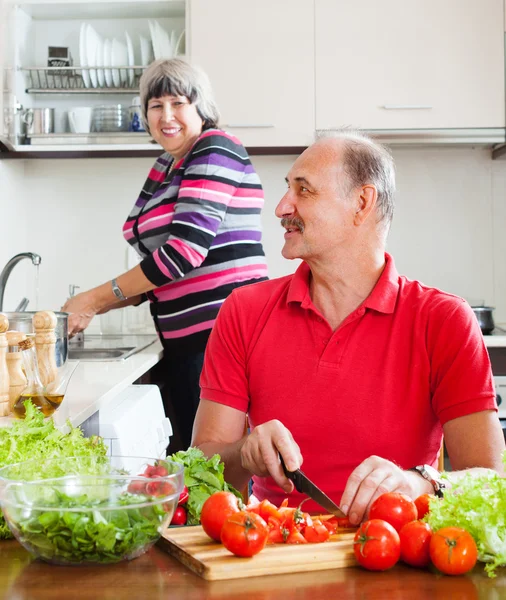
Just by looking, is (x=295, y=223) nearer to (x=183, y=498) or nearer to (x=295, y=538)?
(x=183, y=498)

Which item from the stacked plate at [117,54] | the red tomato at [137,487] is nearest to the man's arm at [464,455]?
the red tomato at [137,487]

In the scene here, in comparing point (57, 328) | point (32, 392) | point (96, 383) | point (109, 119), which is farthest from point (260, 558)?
point (109, 119)

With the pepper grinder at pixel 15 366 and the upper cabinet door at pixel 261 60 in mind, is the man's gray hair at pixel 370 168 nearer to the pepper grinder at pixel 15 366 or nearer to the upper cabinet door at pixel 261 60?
the pepper grinder at pixel 15 366

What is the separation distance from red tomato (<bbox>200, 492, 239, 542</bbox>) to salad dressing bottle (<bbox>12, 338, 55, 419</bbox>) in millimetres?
660

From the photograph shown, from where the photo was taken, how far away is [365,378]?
156 centimetres

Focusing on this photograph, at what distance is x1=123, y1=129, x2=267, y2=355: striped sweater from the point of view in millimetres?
2420

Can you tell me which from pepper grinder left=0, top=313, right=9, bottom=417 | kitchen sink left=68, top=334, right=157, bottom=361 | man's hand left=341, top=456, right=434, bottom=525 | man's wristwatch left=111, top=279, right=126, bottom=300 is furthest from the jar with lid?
man's hand left=341, top=456, right=434, bottom=525

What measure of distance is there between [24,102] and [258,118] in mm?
983

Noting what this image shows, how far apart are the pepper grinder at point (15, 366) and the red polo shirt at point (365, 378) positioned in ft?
1.21

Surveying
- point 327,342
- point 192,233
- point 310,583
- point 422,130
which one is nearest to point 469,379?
point 327,342

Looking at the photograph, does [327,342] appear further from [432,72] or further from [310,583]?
[432,72]

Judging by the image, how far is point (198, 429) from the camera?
64.7 inches

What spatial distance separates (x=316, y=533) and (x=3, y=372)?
33.1 inches

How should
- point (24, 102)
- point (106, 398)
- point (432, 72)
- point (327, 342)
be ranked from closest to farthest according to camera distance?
point (327, 342) → point (106, 398) → point (432, 72) → point (24, 102)
